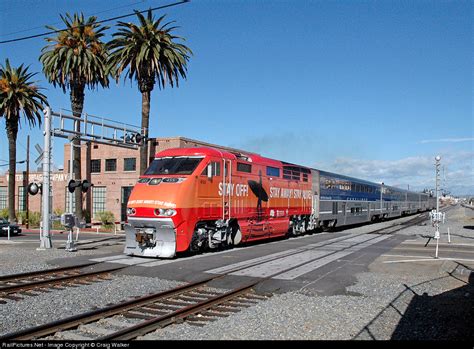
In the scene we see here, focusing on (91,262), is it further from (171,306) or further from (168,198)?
(171,306)

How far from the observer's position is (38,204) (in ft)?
A: 150

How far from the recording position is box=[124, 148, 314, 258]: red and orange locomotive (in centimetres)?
1509

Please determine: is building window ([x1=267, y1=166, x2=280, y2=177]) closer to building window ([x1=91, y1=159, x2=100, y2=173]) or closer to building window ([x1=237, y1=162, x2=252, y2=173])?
building window ([x1=237, y1=162, x2=252, y2=173])

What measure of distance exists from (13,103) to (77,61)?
31.9 feet

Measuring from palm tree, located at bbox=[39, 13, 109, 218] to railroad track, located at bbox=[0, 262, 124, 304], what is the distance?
1910 cm

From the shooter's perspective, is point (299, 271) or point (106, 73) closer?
point (299, 271)

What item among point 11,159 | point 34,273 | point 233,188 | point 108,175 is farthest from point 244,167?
point 11,159

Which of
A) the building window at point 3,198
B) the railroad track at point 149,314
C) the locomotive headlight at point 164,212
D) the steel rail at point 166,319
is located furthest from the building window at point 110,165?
the steel rail at point 166,319

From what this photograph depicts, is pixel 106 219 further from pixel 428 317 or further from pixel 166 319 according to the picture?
pixel 428 317

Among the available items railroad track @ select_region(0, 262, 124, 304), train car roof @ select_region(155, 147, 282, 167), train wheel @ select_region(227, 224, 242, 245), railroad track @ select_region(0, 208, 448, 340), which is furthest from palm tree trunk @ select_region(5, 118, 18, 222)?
railroad track @ select_region(0, 208, 448, 340)

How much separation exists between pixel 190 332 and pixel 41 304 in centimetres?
350

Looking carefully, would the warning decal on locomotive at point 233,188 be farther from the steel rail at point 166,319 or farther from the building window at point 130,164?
the building window at point 130,164

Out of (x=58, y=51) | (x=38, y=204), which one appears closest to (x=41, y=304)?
(x=58, y=51)

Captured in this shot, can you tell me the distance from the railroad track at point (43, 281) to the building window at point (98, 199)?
28.5 metres
